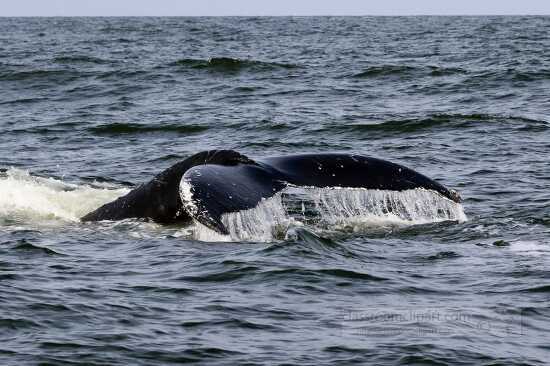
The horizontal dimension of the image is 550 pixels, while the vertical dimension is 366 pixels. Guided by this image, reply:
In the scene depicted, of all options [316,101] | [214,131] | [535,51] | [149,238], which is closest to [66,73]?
[316,101]

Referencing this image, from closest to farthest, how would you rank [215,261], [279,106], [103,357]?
[103,357] < [215,261] < [279,106]

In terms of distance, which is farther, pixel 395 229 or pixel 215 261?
pixel 395 229

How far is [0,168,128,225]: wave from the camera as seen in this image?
1156 centimetres

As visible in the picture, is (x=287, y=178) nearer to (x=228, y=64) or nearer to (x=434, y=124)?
(x=434, y=124)

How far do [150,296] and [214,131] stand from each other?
11741 millimetres

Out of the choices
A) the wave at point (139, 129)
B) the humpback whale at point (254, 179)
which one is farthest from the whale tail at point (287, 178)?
the wave at point (139, 129)

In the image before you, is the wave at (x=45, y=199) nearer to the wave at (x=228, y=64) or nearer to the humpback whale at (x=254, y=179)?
the humpback whale at (x=254, y=179)

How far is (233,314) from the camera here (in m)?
7.84

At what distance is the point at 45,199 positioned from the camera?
12.3 meters

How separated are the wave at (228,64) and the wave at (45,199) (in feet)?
63.4

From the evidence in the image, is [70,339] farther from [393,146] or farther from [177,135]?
[177,135]

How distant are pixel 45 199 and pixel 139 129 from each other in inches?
316

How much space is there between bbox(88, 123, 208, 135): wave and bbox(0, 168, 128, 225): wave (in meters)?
6.41

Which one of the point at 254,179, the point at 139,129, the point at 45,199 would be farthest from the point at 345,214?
the point at 139,129
